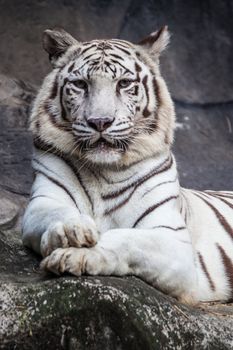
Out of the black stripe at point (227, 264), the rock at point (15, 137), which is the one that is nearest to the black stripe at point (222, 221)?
the black stripe at point (227, 264)

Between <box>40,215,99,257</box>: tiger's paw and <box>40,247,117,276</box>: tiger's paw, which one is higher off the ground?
<box>40,215,99,257</box>: tiger's paw

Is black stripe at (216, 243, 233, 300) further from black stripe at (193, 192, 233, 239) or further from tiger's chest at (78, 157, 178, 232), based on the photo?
tiger's chest at (78, 157, 178, 232)

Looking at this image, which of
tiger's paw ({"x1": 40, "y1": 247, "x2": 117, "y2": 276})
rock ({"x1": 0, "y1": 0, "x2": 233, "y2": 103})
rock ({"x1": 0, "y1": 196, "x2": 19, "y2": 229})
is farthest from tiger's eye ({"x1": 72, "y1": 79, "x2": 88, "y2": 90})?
rock ({"x1": 0, "y1": 0, "x2": 233, "y2": 103})

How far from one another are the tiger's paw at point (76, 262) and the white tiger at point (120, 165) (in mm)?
178

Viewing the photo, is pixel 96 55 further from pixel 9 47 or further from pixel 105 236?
pixel 9 47

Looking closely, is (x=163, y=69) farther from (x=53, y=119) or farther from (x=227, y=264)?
(x=53, y=119)

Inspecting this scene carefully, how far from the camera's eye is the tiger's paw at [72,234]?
3152 mm

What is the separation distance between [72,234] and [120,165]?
2.57 ft

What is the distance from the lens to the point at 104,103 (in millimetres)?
3695

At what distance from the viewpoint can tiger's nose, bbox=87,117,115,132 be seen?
362 cm

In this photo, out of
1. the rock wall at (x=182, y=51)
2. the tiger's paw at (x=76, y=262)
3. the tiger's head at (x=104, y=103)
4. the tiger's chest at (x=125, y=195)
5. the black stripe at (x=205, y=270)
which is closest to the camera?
the tiger's paw at (x=76, y=262)

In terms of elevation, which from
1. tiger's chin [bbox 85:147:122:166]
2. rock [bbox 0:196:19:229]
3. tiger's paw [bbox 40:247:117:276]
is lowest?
rock [bbox 0:196:19:229]

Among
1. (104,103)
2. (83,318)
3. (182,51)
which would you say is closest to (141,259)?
(83,318)

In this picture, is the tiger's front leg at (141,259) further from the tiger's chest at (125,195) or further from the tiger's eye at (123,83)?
the tiger's eye at (123,83)
